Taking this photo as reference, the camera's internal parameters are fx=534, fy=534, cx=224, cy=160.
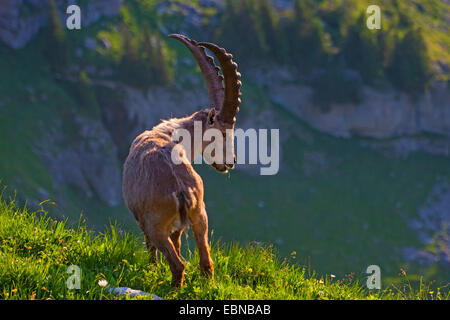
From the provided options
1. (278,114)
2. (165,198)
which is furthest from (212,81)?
(278,114)

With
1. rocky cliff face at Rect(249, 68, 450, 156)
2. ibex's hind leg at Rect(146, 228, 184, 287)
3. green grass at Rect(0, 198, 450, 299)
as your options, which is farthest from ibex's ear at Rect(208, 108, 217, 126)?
rocky cliff face at Rect(249, 68, 450, 156)

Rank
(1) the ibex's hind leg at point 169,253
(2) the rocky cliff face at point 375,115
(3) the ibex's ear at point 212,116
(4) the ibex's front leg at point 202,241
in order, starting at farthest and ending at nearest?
(2) the rocky cliff face at point 375,115, (3) the ibex's ear at point 212,116, (4) the ibex's front leg at point 202,241, (1) the ibex's hind leg at point 169,253

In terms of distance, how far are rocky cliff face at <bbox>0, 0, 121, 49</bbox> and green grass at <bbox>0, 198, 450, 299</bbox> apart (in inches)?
1928

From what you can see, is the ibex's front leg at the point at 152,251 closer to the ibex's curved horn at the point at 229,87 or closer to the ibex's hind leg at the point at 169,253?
the ibex's hind leg at the point at 169,253

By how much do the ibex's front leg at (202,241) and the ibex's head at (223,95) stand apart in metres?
1.88

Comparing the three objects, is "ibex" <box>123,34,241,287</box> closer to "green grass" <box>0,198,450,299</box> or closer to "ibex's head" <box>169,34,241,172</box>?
"green grass" <box>0,198,450,299</box>

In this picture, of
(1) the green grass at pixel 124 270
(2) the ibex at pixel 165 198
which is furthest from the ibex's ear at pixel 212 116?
(1) the green grass at pixel 124 270

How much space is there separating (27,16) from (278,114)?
29.8 metres

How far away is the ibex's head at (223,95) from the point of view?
8594mm

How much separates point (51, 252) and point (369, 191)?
2244 inches

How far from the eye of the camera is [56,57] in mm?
52000

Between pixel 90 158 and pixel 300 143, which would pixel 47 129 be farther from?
pixel 300 143

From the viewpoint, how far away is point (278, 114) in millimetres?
64562

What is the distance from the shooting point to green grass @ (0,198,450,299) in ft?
19.8
